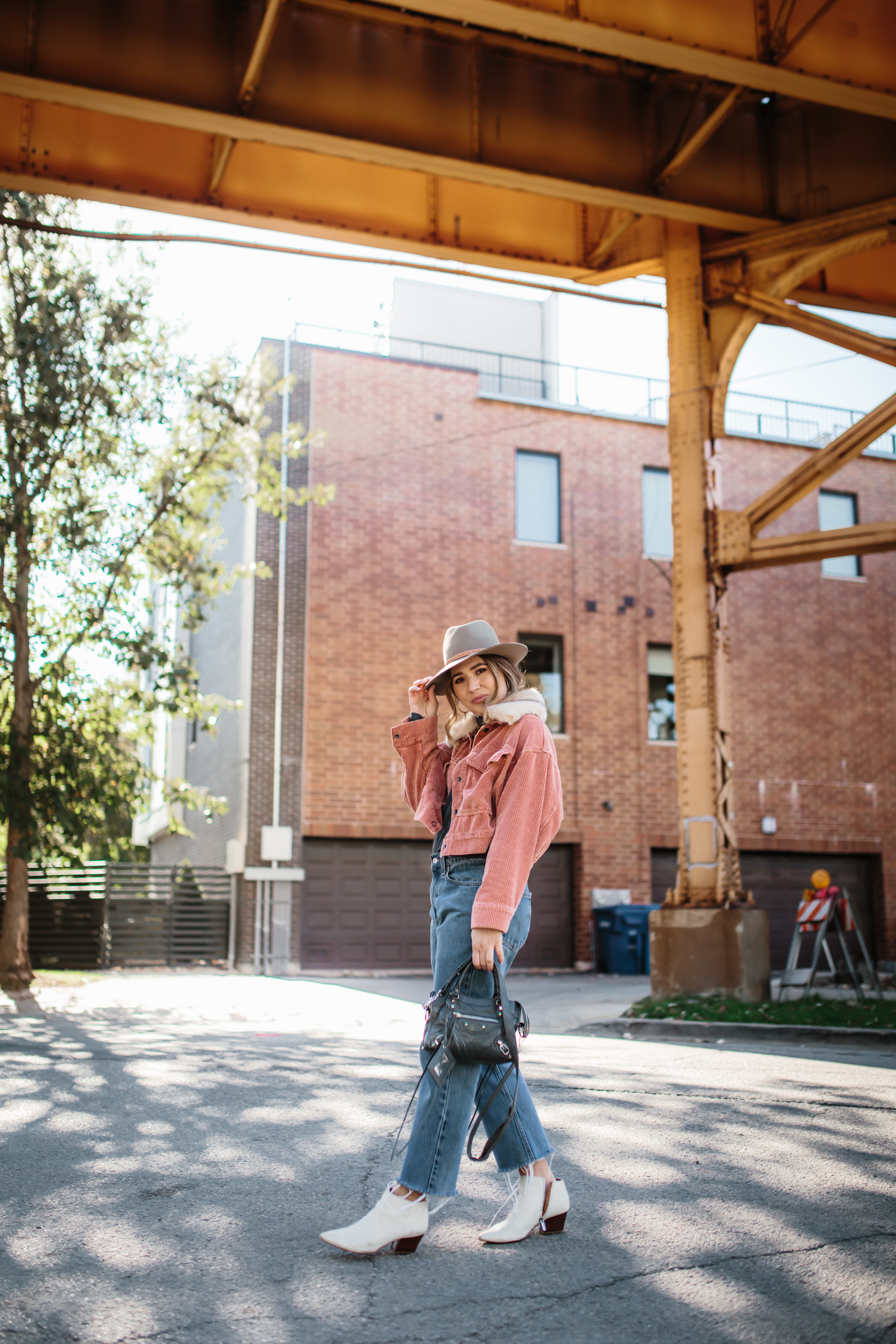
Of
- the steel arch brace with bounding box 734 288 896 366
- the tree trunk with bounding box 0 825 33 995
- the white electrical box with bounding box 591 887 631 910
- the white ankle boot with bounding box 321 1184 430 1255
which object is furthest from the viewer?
the white electrical box with bounding box 591 887 631 910

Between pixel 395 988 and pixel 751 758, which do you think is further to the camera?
pixel 751 758

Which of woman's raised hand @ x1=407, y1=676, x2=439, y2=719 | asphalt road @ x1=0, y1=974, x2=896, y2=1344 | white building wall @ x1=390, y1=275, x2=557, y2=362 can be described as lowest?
asphalt road @ x1=0, y1=974, x2=896, y2=1344

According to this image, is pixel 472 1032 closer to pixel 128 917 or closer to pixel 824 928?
pixel 824 928

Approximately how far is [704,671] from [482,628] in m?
7.98

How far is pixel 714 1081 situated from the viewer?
Result: 22.0 feet

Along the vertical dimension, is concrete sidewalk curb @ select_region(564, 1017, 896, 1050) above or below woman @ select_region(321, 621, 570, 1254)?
below

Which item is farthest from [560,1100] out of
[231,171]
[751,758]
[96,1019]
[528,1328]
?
[751,758]

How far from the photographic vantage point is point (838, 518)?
24469mm

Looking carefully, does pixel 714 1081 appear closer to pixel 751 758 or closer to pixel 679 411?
pixel 679 411

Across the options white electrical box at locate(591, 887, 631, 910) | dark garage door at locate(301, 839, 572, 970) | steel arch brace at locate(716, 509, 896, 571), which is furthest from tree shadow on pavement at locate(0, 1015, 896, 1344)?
white electrical box at locate(591, 887, 631, 910)

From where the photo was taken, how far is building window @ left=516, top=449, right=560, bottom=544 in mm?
22312

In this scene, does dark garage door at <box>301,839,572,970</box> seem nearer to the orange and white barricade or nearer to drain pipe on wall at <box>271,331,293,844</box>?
drain pipe on wall at <box>271,331,293,844</box>

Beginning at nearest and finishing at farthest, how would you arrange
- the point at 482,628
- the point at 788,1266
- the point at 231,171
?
the point at 788,1266 → the point at 482,628 → the point at 231,171

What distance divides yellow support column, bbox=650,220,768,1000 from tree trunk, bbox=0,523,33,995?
24.2 ft
